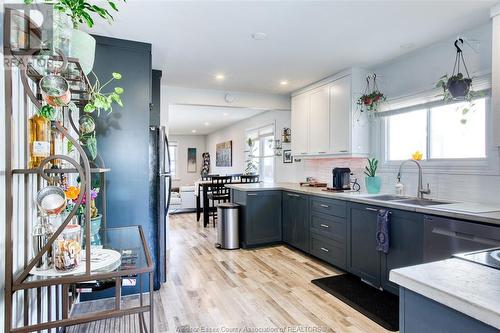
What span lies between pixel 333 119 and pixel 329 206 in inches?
48.9

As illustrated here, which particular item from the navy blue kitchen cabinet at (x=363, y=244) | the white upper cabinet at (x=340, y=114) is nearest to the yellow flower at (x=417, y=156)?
the navy blue kitchen cabinet at (x=363, y=244)

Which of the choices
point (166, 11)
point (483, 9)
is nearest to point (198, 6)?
point (166, 11)

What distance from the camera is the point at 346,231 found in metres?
3.31

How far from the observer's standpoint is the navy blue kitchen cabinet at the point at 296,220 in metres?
3.99

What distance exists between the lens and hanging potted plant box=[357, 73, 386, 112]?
3.55m

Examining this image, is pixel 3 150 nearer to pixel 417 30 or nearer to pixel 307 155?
pixel 417 30

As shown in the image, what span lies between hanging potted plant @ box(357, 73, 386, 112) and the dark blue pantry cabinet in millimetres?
1277

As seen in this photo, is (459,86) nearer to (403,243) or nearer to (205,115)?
(403,243)

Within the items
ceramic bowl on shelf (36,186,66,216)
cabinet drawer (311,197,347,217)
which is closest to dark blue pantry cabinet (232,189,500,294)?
cabinet drawer (311,197,347,217)

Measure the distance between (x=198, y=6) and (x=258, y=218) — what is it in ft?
9.66

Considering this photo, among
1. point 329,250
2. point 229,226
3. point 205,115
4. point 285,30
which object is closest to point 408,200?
point 329,250

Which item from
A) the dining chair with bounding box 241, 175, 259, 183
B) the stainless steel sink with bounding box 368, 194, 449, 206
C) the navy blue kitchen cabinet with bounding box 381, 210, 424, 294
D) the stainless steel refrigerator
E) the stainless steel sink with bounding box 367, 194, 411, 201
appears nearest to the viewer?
the navy blue kitchen cabinet with bounding box 381, 210, 424, 294

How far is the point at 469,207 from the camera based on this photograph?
2391 millimetres

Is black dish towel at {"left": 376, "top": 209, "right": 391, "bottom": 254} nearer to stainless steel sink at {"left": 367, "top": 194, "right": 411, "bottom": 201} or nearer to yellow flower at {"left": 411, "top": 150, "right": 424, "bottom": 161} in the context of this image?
stainless steel sink at {"left": 367, "top": 194, "right": 411, "bottom": 201}
